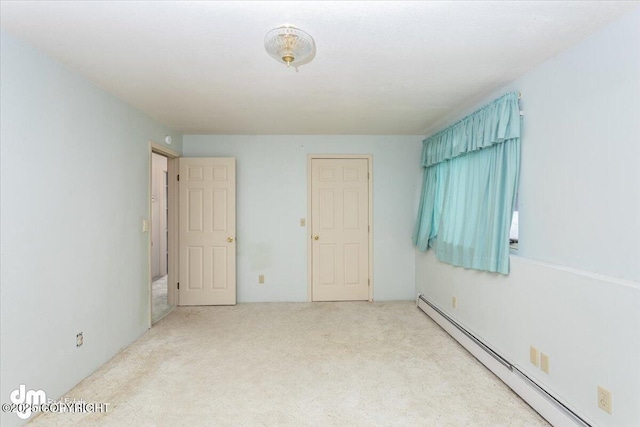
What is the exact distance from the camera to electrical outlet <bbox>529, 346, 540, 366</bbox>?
2.06m

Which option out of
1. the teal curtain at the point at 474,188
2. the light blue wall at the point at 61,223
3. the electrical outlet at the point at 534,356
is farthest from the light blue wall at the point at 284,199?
the electrical outlet at the point at 534,356

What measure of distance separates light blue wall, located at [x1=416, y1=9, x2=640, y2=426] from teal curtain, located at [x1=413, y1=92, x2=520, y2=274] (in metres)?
0.11

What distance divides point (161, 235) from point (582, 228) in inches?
245

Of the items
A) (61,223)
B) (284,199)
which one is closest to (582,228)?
(284,199)

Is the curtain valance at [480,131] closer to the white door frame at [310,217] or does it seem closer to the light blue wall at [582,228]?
the light blue wall at [582,228]

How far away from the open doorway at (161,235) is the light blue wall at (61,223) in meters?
0.49

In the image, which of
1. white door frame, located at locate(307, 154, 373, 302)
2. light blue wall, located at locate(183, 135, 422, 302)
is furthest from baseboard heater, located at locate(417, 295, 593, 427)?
light blue wall, located at locate(183, 135, 422, 302)

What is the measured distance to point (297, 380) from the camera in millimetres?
2318

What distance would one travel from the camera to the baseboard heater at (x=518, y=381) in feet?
5.80

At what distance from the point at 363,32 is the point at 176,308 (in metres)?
3.89

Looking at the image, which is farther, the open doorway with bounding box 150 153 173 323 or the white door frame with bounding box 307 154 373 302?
the open doorway with bounding box 150 153 173 323

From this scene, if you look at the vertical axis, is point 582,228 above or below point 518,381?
above

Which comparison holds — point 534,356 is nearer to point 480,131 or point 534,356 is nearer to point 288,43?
point 480,131

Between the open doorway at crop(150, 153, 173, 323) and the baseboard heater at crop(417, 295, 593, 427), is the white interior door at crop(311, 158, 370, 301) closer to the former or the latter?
the baseboard heater at crop(417, 295, 593, 427)
